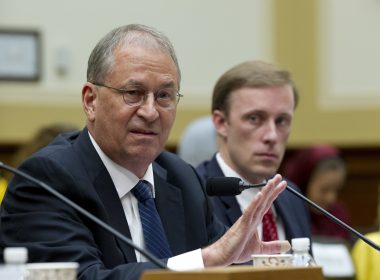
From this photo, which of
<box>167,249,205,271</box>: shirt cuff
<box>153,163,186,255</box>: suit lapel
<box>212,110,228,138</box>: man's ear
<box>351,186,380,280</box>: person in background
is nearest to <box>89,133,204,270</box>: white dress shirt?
<box>153,163,186,255</box>: suit lapel

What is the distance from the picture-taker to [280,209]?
512cm

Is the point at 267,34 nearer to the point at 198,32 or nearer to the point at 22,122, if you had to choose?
the point at 198,32

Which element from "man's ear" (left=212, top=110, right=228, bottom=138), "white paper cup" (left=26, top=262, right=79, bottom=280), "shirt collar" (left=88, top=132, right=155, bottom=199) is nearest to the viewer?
"white paper cup" (left=26, top=262, right=79, bottom=280)

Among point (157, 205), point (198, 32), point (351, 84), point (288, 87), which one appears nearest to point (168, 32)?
point (198, 32)

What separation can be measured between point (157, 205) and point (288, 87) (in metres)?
1.50

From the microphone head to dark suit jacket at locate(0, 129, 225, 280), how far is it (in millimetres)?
209

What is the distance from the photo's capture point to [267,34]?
9.53 m

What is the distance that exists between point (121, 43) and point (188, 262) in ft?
2.58

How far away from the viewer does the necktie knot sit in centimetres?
383

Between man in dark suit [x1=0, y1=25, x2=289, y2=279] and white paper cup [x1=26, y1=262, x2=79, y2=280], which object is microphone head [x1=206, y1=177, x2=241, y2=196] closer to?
man in dark suit [x1=0, y1=25, x2=289, y2=279]

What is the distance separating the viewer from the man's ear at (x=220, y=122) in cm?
523

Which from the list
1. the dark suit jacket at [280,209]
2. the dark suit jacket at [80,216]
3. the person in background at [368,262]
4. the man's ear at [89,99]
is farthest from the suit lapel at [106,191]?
the person in background at [368,262]

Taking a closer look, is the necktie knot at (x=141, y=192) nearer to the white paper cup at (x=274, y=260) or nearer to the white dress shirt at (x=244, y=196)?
the white paper cup at (x=274, y=260)

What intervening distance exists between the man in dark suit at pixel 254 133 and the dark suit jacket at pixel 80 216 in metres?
1.02
